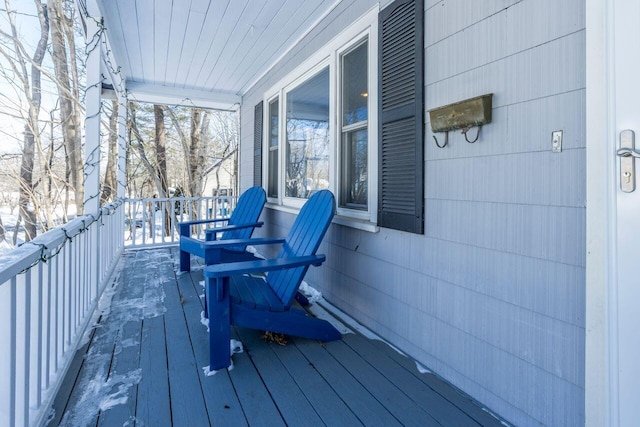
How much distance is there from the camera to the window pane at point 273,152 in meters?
4.63

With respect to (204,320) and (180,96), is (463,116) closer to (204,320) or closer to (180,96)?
(204,320)

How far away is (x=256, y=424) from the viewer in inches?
61.9

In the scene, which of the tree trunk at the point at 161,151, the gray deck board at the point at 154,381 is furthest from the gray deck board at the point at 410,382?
the tree trunk at the point at 161,151

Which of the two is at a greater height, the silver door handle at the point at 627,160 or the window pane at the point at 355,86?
the window pane at the point at 355,86

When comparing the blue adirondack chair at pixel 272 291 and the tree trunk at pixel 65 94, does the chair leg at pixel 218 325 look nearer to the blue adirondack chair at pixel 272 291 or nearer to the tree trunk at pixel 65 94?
the blue adirondack chair at pixel 272 291

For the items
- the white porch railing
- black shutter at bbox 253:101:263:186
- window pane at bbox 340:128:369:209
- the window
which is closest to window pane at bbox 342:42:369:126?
the window

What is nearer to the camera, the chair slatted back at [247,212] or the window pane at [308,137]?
the window pane at [308,137]

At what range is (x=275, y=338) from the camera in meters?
2.40

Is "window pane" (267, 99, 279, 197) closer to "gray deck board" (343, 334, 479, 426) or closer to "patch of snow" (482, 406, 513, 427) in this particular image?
"gray deck board" (343, 334, 479, 426)

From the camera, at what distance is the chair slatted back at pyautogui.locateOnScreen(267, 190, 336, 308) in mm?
2377

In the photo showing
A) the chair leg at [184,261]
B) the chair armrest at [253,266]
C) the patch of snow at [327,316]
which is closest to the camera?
the chair armrest at [253,266]

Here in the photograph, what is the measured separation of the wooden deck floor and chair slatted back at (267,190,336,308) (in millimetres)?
365

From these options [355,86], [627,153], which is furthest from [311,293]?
[627,153]

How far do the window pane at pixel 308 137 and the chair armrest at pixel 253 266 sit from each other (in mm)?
1173
